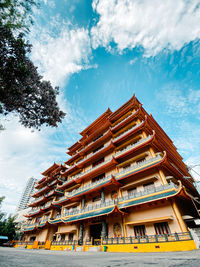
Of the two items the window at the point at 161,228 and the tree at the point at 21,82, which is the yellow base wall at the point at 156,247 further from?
the tree at the point at 21,82

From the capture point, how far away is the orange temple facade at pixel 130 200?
986 cm

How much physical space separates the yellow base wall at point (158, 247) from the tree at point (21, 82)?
1132 cm

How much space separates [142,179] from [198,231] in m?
5.25

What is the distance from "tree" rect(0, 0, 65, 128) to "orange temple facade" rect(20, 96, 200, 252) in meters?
9.05

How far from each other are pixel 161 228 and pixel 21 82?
1567 cm

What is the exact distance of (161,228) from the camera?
412 inches

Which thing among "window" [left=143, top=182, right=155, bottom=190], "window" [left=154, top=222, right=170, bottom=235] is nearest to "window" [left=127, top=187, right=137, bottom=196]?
"window" [left=143, top=182, right=155, bottom=190]

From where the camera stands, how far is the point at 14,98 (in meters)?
9.05

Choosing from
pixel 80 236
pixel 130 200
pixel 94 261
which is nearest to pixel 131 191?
pixel 130 200

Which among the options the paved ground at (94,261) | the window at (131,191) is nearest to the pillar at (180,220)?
the window at (131,191)

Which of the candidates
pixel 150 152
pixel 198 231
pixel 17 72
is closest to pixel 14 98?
pixel 17 72

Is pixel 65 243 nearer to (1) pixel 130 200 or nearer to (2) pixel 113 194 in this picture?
(2) pixel 113 194

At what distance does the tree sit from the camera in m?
7.91

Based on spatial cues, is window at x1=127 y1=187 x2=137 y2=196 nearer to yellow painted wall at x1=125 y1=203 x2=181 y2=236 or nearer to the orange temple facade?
the orange temple facade
